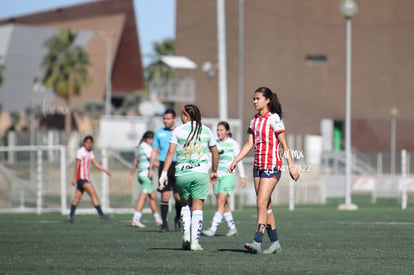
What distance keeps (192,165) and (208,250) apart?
1.19m

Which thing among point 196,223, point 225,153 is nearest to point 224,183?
point 225,153

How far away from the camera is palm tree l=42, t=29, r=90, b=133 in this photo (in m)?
87.1

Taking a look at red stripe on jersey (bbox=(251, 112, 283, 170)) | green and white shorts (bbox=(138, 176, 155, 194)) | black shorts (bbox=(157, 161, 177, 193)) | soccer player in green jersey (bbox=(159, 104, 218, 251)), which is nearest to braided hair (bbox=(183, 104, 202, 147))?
soccer player in green jersey (bbox=(159, 104, 218, 251))

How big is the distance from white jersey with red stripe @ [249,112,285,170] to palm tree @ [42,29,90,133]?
245ft

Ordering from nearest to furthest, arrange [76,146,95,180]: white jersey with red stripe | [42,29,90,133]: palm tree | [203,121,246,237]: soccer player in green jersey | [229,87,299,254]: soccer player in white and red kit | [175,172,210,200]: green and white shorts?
1. [229,87,299,254]: soccer player in white and red kit
2. [175,172,210,200]: green and white shorts
3. [203,121,246,237]: soccer player in green jersey
4. [76,146,95,180]: white jersey with red stripe
5. [42,29,90,133]: palm tree

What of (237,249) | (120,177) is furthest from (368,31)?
(237,249)

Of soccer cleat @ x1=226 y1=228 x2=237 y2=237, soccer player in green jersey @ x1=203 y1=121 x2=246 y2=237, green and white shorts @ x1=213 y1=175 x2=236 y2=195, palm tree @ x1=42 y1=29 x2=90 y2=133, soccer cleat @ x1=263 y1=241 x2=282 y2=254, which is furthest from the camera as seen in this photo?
palm tree @ x1=42 y1=29 x2=90 y2=133

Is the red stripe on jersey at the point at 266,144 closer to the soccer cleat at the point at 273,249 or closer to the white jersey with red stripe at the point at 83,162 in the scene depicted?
the soccer cleat at the point at 273,249

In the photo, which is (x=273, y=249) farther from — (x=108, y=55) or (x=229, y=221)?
(x=108, y=55)

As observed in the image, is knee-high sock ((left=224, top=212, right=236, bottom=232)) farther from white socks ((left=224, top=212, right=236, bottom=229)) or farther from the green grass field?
the green grass field

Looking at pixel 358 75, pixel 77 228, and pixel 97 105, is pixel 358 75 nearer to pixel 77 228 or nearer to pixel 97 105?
pixel 97 105

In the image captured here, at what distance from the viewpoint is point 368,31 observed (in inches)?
2744

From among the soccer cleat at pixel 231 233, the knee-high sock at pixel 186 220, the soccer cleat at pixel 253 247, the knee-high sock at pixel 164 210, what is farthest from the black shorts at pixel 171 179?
the soccer cleat at pixel 253 247

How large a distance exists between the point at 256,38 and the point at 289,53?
2465 mm
